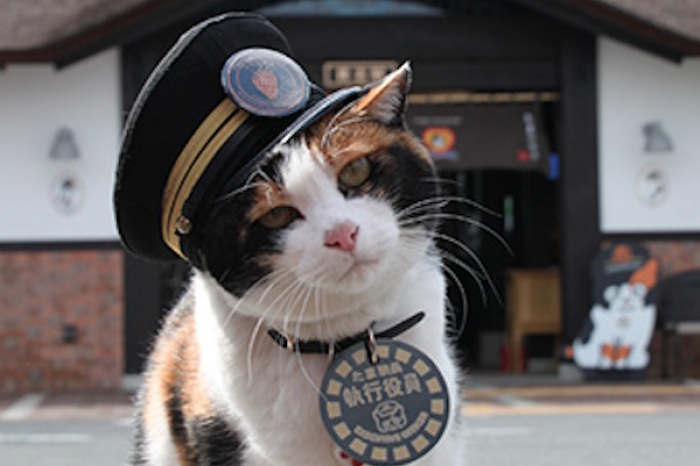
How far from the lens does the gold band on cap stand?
215cm

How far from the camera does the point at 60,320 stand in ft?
38.7

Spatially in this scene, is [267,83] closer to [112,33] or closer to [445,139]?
[112,33]

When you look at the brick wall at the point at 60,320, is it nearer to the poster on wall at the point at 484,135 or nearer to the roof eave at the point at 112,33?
the roof eave at the point at 112,33

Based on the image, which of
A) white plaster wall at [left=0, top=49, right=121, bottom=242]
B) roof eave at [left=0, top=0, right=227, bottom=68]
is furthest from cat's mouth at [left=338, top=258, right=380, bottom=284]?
white plaster wall at [left=0, top=49, right=121, bottom=242]

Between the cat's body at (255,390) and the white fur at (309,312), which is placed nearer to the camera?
the white fur at (309,312)

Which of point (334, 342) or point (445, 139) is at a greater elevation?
point (445, 139)

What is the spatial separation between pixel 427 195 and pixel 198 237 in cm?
45

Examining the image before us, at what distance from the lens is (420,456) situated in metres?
2.26

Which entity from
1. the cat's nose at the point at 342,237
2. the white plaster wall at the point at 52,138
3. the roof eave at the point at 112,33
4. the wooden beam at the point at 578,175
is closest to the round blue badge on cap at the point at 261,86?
the cat's nose at the point at 342,237

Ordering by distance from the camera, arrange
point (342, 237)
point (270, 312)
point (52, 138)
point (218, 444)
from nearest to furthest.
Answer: point (342, 237) → point (270, 312) → point (218, 444) → point (52, 138)

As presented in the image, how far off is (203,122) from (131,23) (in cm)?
945

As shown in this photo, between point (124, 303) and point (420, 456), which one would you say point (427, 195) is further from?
point (124, 303)

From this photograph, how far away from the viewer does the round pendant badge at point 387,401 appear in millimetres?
2230

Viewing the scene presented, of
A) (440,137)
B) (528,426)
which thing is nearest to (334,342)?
(528,426)
